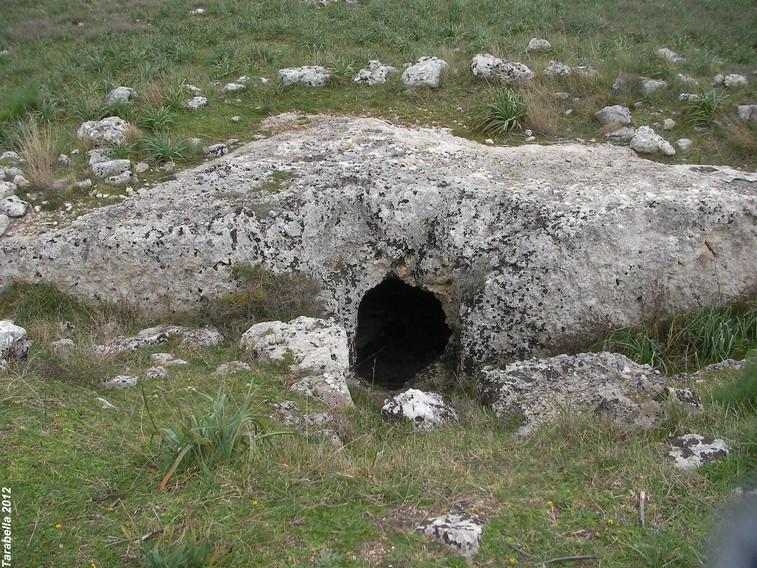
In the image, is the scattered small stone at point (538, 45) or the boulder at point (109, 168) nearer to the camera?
the boulder at point (109, 168)

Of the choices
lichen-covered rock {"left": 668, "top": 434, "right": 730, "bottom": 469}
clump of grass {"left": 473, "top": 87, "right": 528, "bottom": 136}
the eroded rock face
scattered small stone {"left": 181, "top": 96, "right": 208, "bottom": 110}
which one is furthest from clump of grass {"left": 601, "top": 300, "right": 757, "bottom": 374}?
scattered small stone {"left": 181, "top": 96, "right": 208, "bottom": 110}

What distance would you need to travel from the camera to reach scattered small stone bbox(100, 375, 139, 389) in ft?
15.8

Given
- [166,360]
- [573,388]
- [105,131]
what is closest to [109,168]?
[105,131]

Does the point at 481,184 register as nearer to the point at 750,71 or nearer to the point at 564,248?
the point at 564,248

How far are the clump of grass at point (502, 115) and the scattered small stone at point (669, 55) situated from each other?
10.0ft

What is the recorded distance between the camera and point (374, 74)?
31.7 ft

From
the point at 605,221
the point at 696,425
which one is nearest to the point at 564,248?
the point at 605,221

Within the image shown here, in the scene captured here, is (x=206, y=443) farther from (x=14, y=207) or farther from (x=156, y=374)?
(x=14, y=207)

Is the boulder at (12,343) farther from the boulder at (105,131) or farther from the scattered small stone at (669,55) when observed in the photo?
the scattered small stone at (669,55)

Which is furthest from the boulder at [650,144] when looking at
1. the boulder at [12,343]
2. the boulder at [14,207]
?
the boulder at [14,207]

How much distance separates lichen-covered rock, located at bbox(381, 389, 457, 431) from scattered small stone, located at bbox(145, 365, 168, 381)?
177cm

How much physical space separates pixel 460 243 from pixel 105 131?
481 centimetres

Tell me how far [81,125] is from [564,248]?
21.0 ft

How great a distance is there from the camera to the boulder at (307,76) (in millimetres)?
9469
